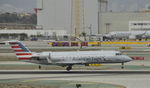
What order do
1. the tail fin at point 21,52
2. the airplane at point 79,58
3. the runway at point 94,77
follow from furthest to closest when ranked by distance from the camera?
the tail fin at point 21,52
the airplane at point 79,58
the runway at point 94,77

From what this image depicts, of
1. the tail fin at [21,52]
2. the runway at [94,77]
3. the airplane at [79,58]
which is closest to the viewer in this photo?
the runway at [94,77]

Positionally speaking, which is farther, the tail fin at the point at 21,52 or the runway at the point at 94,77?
the tail fin at the point at 21,52

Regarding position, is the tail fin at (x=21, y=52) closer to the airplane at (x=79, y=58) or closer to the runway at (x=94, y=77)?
the airplane at (x=79, y=58)

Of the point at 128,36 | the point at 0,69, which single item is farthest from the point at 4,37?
the point at 0,69

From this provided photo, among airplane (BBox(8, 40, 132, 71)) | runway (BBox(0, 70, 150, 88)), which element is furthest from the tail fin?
runway (BBox(0, 70, 150, 88))

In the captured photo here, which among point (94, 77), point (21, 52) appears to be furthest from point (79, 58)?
point (21, 52)

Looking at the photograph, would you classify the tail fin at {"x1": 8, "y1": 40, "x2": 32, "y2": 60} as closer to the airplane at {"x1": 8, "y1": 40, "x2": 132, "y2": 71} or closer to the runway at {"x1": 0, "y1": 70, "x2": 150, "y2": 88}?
the airplane at {"x1": 8, "y1": 40, "x2": 132, "y2": 71}

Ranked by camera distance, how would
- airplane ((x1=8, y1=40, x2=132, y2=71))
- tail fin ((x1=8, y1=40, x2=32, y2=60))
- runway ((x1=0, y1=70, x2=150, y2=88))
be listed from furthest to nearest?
tail fin ((x1=8, y1=40, x2=32, y2=60)) → airplane ((x1=8, y1=40, x2=132, y2=71)) → runway ((x1=0, y1=70, x2=150, y2=88))

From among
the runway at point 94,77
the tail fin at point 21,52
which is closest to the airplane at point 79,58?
the tail fin at point 21,52

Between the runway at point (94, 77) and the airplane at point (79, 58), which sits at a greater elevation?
the airplane at point (79, 58)

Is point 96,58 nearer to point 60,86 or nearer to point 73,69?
point 73,69

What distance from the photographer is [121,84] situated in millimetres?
38312

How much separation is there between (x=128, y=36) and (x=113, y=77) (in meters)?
116

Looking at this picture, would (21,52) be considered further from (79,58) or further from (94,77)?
(94,77)
